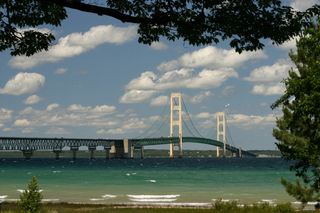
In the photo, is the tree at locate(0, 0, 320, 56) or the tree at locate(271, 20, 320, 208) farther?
the tree at locate(271, 20, 320, 208)

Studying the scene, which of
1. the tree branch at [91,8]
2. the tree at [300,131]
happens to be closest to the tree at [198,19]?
the tree branch at [91,8]

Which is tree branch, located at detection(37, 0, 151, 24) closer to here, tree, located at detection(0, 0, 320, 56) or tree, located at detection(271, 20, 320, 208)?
→ tree, located at detection(0, 0, 320, 56)

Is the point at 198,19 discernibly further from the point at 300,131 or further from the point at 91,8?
the point at 300,131

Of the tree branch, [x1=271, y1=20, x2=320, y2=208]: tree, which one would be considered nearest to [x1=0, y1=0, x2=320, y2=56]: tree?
the tree branch

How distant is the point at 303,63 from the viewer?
30094mm

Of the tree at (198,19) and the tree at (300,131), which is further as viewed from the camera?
the tree at (300,131)

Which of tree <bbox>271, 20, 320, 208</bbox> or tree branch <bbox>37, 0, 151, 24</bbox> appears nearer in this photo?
tree branch <bbox>37, 0, 151, 24</bbox>

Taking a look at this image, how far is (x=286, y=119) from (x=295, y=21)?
22.0 metres

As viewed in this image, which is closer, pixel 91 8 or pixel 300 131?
pixel 91 8

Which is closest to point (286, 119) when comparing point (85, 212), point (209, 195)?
point (85, 212)

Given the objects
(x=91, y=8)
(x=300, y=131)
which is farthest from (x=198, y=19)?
(x=300, y=131)

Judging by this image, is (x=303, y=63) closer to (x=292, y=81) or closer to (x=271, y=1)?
(x=292, y=81)

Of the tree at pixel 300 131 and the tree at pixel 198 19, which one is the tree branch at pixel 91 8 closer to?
the tree at pixel 198 19

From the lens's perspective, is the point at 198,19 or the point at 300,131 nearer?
the point at 198,19
